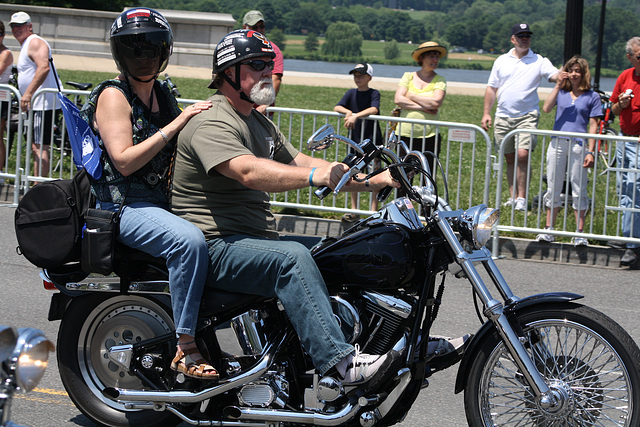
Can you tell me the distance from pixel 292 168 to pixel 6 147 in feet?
25.1

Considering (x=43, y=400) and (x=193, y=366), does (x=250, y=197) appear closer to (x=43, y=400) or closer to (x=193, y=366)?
(x=193, y=366)

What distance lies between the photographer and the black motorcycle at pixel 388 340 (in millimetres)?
3615

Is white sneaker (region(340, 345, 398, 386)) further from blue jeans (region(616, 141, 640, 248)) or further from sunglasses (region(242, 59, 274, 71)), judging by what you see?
blue jeans (region(616, 141, 640, 248))

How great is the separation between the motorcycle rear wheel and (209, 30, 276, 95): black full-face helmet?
3.67ft

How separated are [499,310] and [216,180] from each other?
1346 millimetres

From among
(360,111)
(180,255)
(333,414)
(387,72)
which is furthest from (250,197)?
(387,72)

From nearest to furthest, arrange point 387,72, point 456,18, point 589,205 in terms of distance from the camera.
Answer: point 589,205 → point 387,72 → point 456,18

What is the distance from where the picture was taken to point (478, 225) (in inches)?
142

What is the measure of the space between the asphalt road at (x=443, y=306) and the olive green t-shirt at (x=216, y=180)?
27.8 inches

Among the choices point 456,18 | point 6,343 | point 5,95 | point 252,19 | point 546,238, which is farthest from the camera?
point 456,18

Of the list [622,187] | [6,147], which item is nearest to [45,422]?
[622,187]

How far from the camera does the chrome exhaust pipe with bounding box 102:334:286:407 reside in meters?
3.77

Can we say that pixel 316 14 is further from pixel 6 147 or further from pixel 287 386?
pixel 287 386

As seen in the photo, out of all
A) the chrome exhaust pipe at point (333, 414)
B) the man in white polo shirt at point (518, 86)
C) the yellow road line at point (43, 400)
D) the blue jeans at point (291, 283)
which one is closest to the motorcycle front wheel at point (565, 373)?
the chrome exhaust pipe at point (333, 414)
